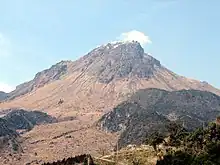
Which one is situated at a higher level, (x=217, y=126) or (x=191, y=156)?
(x=217, y=126)

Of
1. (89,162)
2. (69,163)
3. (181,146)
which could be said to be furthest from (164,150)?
(69,163)

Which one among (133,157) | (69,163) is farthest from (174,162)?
(69,163)

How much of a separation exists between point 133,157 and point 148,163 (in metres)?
5.49

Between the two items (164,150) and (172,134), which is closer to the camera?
(164,150)

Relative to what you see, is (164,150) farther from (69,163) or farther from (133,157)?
(69,163)

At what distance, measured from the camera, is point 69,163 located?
4660 inches

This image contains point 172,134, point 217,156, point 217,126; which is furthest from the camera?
point 172,134

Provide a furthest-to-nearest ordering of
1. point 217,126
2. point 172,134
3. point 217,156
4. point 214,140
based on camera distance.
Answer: point 172,134 < point 217,126 < point 214,140 < point 217,156

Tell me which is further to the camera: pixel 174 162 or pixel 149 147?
pixel 149 147

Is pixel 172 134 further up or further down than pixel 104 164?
further up

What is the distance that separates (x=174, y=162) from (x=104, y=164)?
57.3 feet

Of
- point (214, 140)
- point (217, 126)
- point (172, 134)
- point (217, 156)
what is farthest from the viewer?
point (172, 134)

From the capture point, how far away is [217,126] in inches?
4483

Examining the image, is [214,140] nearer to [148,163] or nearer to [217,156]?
[217,156]
